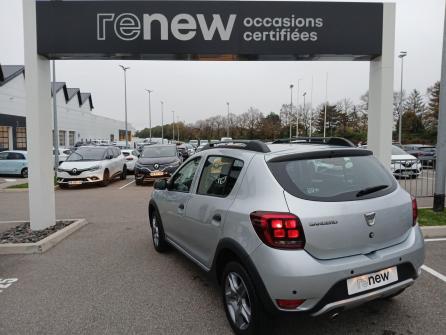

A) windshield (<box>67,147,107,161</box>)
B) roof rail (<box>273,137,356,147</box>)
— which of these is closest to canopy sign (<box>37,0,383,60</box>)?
roof rail (<box>273,137,356,147</box>)

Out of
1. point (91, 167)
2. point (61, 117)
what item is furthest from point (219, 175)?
point (61, 117)

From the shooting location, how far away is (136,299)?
3777 mm

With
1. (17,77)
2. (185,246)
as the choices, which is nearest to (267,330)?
(185,246)

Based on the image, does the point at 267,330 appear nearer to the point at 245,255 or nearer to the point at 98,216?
the point at 245,255

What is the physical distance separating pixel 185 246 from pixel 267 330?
1.67m

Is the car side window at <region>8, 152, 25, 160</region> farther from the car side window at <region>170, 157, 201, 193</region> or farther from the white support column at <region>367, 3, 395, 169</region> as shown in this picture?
the white support column at <region>367, 3, 395, 169</region>

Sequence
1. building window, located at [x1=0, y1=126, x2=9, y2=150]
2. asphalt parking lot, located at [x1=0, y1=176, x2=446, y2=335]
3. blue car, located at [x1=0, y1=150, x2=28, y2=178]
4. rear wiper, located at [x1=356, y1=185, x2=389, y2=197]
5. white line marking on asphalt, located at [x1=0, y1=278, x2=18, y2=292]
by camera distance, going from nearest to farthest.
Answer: rear wiper, located at [x1=356, y1=185, x2=389, y2=197] < asphalt parking lot, located at [x1=0, y1=176, x2=446, y2=335] < white line marking on asphalt, located at [x1=0, y1=278, x2=18, y2=292] < blue car, located at [x1=0, y1=150, x2=28, y2=178] < building window, located at [x1=0, y1=126, x2=9, y2=150]

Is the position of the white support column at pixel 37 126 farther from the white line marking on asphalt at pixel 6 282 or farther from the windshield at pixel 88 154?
the windshield at pixel 88 154

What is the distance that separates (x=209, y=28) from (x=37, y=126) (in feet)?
11.6

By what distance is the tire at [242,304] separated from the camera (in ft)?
8.91

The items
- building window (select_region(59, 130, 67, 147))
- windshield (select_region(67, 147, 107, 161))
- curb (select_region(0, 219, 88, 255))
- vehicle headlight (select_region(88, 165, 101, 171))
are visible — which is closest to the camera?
curb (select_region(0, 219, 88, 255))

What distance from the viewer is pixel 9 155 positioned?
62.7 feet

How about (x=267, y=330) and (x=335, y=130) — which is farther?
(x=335, y=130)

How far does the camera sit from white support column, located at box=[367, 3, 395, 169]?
621cm
